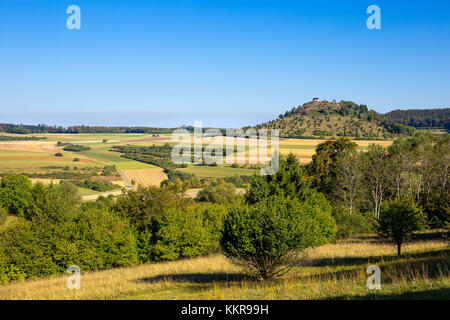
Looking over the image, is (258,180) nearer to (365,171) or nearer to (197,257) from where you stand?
(197,257)

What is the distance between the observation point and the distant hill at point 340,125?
135 metres

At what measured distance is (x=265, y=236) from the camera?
16203mm

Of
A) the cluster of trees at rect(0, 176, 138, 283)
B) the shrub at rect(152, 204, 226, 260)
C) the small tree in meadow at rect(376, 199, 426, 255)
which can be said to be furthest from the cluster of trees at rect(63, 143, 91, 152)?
the small tree in meadow at rect(376, 199, 426, 255)

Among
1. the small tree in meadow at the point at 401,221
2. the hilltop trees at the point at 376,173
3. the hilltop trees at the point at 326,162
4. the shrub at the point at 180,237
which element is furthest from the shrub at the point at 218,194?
the small tree in meadow at the point at 401,221

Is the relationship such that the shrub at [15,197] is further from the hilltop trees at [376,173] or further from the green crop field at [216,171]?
the hilltop trees at [376,173]

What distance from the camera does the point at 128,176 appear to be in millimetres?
105062

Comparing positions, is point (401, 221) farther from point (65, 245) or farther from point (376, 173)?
point (65, 245)

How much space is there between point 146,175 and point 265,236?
9151 cm

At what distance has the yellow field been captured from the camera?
9647 centimetres

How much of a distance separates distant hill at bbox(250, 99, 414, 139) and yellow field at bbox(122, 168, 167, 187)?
194ft

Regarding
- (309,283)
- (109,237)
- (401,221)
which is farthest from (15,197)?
(401,221)

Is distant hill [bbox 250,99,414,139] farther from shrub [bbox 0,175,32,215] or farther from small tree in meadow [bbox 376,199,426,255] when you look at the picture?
small tree in meadow [bbox 376,199,426,255]

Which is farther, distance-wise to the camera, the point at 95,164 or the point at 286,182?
the point at 95,164

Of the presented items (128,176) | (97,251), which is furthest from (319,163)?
(128,176)
